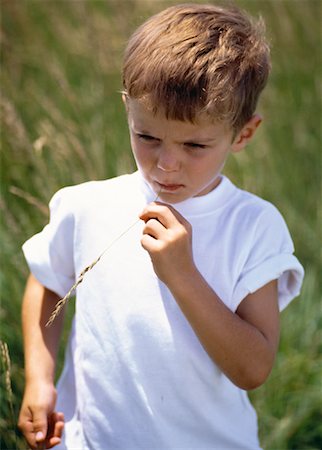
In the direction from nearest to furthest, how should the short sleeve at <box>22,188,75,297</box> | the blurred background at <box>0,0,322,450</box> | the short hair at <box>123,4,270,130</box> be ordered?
the short hair at <box>123,4,270,130</box> → the short sleeve at <box>22,188,75,297</box> → the blurred background at <box>0,0,322,450</box>

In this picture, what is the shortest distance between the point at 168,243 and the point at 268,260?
0.93 feet

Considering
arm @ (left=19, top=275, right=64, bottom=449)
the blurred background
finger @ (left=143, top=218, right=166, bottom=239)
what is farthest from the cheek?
the blurred background

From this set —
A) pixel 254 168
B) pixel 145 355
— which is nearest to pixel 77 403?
pixel 145 355

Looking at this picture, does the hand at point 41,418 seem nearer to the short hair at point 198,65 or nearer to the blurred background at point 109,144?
the blurred background at point 109,144

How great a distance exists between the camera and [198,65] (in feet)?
5.72

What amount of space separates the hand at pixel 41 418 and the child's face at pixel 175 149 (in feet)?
1.91

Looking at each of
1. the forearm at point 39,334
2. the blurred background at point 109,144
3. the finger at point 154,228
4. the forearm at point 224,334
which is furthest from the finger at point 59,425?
the finger at point 154,228

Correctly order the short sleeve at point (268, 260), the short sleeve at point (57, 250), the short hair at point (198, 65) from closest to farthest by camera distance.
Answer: the short hair at point (198, 65) → the short sleeve at point (268, 260) → the short sleeve at point (57, 250)

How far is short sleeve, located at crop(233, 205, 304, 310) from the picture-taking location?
1861mm

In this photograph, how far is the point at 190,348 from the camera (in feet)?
6.18

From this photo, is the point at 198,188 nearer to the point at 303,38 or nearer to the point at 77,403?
the point at 77,403

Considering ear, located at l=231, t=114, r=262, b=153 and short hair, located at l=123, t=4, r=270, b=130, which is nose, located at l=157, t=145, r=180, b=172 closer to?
short hair, located at l=123, t=4, r=270, b=130

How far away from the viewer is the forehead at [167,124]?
174cm

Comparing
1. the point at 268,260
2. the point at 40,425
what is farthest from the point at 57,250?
the point at 268,260
